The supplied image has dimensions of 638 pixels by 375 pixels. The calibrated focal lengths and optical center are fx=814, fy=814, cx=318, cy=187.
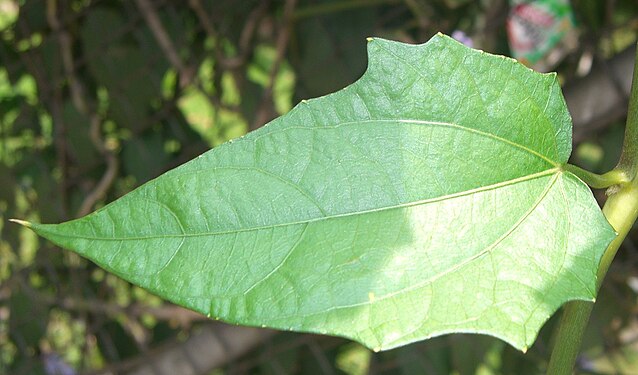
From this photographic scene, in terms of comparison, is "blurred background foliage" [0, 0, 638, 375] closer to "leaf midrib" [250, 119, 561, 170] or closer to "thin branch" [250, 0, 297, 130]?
"thin branch" [250, 0, 297, 130]

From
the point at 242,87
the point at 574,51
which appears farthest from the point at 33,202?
the point at 574,51

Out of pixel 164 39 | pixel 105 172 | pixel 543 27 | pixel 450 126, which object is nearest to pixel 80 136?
pixel 105 172

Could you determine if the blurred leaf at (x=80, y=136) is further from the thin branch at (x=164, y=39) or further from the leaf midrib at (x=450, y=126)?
the leaf midrib at (x=450, y=126)

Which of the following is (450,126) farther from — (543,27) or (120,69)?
(120,69)

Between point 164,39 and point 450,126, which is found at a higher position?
point 164,39

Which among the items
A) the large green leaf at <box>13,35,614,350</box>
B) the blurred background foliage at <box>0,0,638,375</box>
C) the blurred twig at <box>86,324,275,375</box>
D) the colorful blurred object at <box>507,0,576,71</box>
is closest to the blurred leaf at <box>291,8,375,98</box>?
the blurred background foliage at <box>0,0,638,375</box>

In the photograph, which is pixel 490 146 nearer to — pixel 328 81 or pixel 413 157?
pixel 413 157

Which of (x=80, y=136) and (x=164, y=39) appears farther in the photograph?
(x=80, y=136)

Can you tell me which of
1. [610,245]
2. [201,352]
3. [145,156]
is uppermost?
[145,156]
